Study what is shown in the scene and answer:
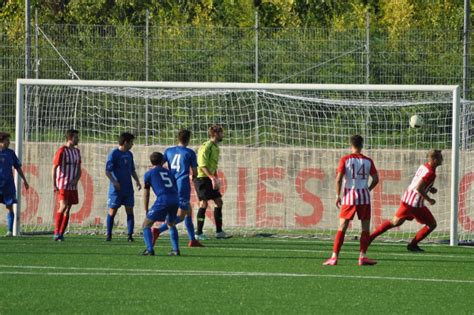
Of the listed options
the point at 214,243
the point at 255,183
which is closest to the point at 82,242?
the point at 214,243

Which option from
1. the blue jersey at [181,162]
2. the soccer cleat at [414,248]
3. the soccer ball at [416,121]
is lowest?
the soccer cleat at [414,248]

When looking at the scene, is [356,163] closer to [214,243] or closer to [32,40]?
[214,243]

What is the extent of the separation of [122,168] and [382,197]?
197 inches

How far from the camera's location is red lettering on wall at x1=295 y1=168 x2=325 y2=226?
70.0 ft

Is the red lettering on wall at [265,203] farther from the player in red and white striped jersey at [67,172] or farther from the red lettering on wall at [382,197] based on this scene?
the player in red and white striped jersey at [67,172]

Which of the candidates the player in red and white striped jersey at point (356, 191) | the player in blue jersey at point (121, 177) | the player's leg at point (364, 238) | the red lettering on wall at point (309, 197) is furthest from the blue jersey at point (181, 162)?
the red lettering on wall at point (309, 197)

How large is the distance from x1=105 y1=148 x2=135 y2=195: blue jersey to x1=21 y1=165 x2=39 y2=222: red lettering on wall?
10.8 ft

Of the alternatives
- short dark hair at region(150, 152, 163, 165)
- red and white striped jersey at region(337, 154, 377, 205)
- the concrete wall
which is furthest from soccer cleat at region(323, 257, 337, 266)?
the concrete wall

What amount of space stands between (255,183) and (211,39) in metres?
2.75

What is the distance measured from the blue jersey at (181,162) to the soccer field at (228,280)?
3.64 feet

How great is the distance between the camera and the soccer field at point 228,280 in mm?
10984

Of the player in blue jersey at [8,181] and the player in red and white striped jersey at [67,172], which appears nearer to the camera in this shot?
the player in red and white striped jersey at [67,172]

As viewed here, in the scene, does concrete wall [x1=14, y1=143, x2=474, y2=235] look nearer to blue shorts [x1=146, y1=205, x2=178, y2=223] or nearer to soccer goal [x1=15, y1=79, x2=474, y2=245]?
soccer goal [x1=15, y1=79, x2=474, y2=245]

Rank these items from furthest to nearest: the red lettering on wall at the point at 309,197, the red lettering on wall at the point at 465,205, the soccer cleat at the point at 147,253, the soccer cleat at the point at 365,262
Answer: the red lettering on wall at the point at 309,197 → the red lettering on wall at the point at 465,205 → the soccer cleat at the point at 147,253 → the soccer cleat at the point at 365,262
